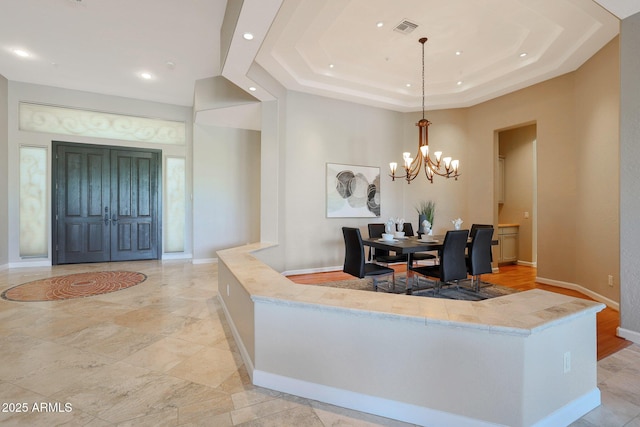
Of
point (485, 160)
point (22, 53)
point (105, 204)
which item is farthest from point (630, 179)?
point (105, 204)

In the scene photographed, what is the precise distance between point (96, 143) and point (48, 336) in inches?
190

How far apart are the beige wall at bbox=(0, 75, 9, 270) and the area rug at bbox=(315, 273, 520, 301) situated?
605 centimetres

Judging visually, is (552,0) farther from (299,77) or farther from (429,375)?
(429,375)

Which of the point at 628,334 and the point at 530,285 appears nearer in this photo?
the point at 628,334

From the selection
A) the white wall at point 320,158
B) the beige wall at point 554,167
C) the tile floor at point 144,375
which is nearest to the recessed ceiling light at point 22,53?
the tile floor at point 144,375

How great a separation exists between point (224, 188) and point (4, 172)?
154 inches

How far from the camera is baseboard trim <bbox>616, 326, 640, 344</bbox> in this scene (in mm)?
2739

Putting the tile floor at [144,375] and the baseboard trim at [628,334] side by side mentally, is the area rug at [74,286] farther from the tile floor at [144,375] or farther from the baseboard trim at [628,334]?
the baseboard trim at [628,334]

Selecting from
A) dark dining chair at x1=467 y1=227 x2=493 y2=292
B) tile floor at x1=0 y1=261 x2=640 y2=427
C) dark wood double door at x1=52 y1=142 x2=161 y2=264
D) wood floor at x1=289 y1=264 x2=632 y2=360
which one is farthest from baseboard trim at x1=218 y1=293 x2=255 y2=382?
dark wood double door at x1=52 y1=142 x2=161 y2=264

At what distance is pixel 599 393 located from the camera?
190 cm

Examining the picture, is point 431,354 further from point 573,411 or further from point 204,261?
point 204,261

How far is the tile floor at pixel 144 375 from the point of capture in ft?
5.76

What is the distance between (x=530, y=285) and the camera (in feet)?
15.8

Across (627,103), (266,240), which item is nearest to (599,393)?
(627,103)
